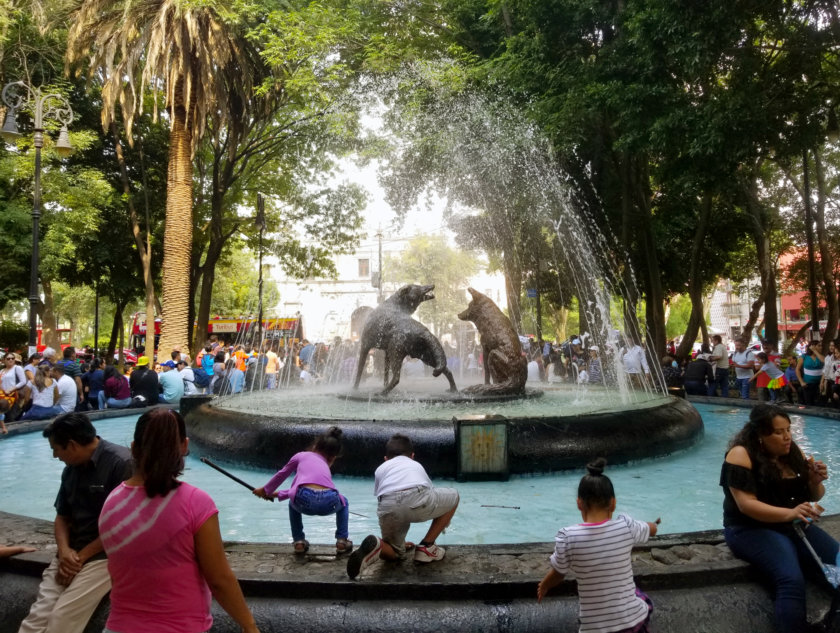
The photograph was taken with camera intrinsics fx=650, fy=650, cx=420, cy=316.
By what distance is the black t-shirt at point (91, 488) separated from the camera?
314cm

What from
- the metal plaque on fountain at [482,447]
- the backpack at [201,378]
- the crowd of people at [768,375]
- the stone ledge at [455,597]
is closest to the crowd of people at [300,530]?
the stone ledge at [455,597]

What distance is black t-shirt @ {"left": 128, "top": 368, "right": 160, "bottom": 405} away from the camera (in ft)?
43.6

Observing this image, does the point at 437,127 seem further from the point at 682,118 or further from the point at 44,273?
the point at 44,273

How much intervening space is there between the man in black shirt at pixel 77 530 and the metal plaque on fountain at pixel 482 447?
3976 millimetres

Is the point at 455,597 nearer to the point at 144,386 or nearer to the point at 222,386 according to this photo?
the point at 144,386

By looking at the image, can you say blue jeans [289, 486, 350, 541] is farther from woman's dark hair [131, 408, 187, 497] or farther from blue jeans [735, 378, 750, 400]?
blue jeans [735, 378, 750, 400]

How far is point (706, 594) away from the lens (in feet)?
11.5

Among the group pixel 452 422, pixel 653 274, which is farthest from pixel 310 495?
pixel 653 274

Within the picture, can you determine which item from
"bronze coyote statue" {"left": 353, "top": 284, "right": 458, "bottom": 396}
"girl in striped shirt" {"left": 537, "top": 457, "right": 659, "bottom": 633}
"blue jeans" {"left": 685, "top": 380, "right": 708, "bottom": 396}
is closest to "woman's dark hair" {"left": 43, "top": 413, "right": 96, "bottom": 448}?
"girl in striped shirt" {"left": 537, "top": 457, "right": 659, "bottom": 633}

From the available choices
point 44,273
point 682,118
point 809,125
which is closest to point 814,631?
point 682,118

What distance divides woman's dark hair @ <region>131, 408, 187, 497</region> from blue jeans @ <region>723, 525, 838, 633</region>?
3.01 meters

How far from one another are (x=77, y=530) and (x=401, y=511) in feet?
5.68

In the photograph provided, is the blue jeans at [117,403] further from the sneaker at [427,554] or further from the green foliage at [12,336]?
the green foliage at [12,336]

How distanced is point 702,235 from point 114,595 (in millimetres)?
19233
